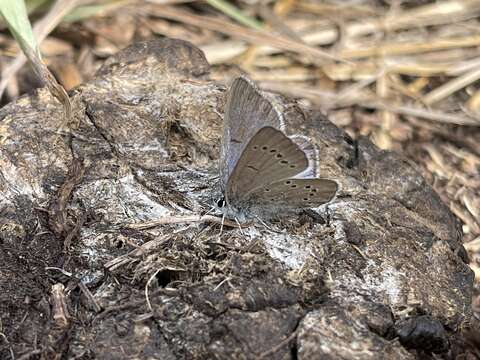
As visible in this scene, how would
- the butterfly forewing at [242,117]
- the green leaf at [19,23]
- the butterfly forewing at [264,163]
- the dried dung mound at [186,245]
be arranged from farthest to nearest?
the green leaf at [19,23], the butterfly forewing at [242,117], the butterfly forewing at [264,163], the dried dung mound at [186,245]

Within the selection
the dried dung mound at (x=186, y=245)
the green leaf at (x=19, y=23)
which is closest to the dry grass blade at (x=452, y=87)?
the dried dung mound at (x=186, y=245)

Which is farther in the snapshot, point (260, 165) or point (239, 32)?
point (239, 32)

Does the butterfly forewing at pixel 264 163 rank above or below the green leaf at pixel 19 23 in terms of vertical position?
below

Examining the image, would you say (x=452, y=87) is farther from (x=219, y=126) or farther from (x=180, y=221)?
(x=180, y=221)

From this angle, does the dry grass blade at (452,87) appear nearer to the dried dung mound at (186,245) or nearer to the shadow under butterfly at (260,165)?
the dried dung mound at (186,245)

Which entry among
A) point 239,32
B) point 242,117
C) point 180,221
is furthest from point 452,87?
point 180,221

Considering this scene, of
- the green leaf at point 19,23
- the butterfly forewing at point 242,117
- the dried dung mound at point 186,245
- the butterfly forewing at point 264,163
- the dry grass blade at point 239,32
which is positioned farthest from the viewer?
the dry grass blade at point 239,32

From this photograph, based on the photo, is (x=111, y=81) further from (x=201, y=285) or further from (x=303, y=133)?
Result: (x=201, y=285)

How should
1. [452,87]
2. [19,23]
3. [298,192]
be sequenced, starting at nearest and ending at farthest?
[298,192], [19,23], [452,87]

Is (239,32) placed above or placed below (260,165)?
below
